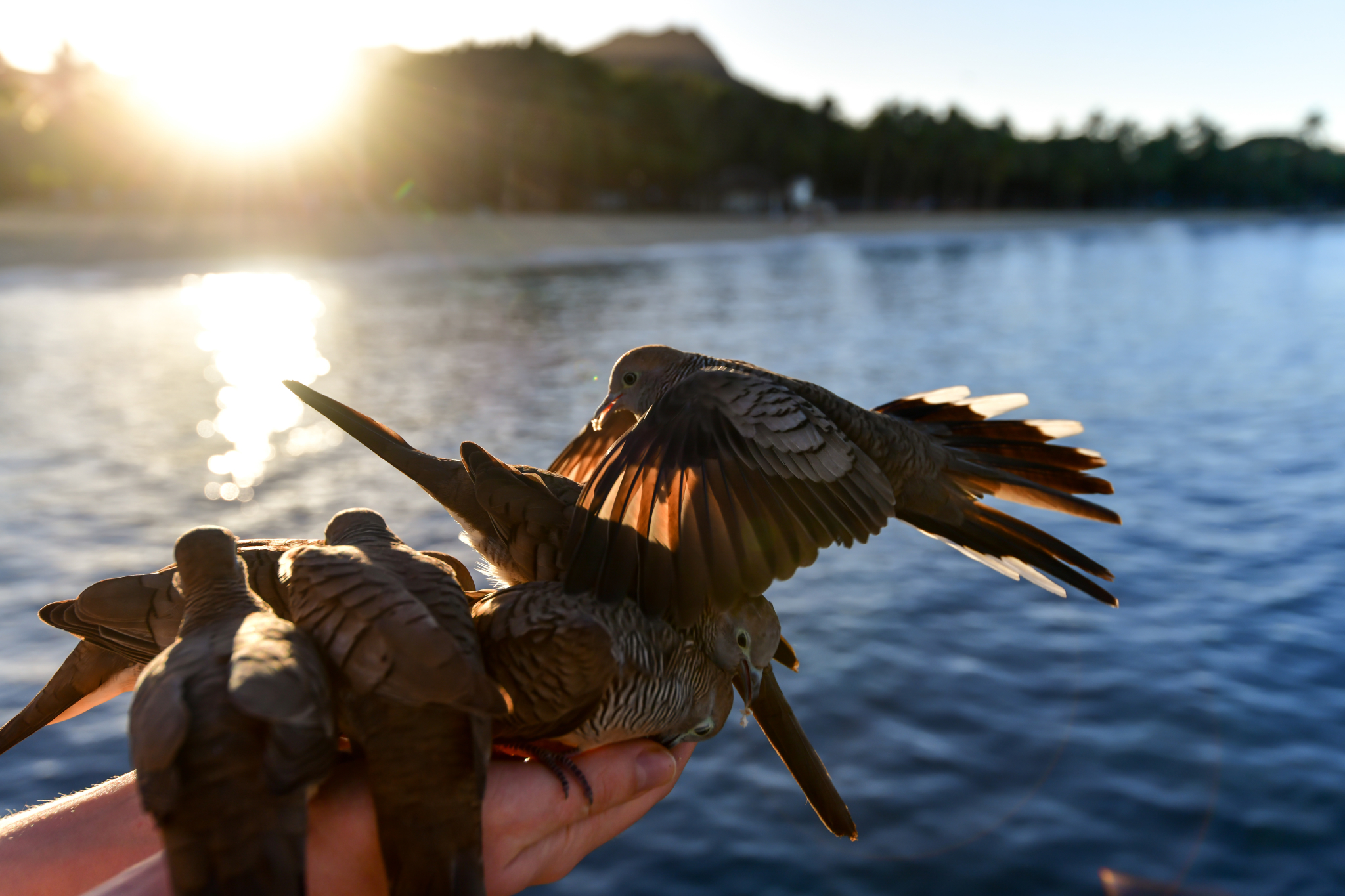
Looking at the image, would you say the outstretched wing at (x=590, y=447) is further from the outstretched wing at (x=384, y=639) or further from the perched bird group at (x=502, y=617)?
the outstretched wing at (x=384, y=639)

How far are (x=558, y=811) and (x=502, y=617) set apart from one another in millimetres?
705

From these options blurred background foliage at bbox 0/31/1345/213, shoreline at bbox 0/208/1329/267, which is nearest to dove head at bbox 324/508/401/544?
shoreline at bbox 0/208/1329/267

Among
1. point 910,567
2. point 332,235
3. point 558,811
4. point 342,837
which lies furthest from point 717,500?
point 332,235

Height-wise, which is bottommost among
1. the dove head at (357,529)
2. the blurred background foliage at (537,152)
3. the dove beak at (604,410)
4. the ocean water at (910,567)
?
the ocean water at (910,567)

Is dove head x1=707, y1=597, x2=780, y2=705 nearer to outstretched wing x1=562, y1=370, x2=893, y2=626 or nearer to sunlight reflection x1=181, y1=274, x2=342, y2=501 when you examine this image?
outstretched wing x1=562, y1=370, x2=893, y2=626

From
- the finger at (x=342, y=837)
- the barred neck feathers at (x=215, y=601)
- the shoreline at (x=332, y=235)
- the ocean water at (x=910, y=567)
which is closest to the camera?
the barred neck feathers at (x=215, y=601)

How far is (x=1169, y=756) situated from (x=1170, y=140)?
586 feet

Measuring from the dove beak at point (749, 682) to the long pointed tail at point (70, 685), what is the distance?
2052 mm

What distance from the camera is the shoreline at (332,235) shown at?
40.6m

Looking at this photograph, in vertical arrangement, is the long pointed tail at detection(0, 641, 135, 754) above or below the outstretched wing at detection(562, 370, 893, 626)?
below

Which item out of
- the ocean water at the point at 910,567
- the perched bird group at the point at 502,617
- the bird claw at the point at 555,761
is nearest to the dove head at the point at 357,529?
the perched bird group at the point at 502,617

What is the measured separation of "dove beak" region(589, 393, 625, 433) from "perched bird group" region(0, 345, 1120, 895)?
97cm

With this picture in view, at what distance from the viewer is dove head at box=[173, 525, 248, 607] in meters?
2.25

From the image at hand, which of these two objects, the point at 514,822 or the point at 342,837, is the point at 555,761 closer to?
the point at 514,822
